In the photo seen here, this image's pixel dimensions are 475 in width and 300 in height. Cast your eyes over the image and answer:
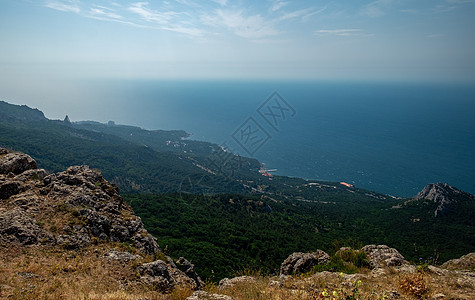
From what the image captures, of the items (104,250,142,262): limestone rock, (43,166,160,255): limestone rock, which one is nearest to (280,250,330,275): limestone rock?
(43,166,160,255): limestone rock

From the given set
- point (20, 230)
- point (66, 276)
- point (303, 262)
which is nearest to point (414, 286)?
point (303, 262)

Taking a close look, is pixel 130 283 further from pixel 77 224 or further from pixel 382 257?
pixel 382 257

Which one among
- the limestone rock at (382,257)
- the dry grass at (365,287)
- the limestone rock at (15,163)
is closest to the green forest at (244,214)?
the dry grass at (365,287)

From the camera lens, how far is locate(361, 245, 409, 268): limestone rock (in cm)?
835

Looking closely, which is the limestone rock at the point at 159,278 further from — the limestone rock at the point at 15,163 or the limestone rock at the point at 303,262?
the limestone rock at the point at 15,163

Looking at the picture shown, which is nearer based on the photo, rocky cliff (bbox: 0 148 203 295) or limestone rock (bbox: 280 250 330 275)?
rocky cliff (bbox: 0 148 203 295)

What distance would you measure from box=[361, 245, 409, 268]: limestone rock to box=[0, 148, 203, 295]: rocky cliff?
702cm

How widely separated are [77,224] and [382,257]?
1220 centimetres

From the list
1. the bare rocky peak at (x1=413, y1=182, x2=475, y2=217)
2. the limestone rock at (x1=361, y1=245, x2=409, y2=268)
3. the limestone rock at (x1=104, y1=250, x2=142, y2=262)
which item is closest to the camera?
the limestone rock at (x1=104, y1=250, x2=142, y2=262)

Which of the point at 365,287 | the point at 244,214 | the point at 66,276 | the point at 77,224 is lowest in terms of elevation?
the point at 244,214

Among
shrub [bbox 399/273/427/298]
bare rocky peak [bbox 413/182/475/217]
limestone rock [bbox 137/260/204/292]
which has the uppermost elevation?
shrub [bbox 399/273/427/298]

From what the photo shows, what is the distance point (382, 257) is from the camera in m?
8.82

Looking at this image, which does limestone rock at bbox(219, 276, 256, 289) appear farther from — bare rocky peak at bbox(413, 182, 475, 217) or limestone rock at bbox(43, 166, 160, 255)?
bare rocky peak at bbox(413, 182, 475, 217)

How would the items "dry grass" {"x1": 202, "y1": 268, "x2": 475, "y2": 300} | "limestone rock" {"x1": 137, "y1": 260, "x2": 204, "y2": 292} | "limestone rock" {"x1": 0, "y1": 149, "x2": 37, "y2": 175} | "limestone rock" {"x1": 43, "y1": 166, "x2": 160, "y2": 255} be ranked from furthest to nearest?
"limestone rock" {"x1": 0, "y1": 149, "x2": 37, "y2": 175} < "limestone rock" {"x1": 43, "y1": 166, "x2": 160, "y2": 255} < "limestone rock" {"x1": 137, "y1": 260, "x2": 204, "y2": 292} < "dry grass" {"x1": 202, "y1": 268, "x2": 475, "y2": 300}
